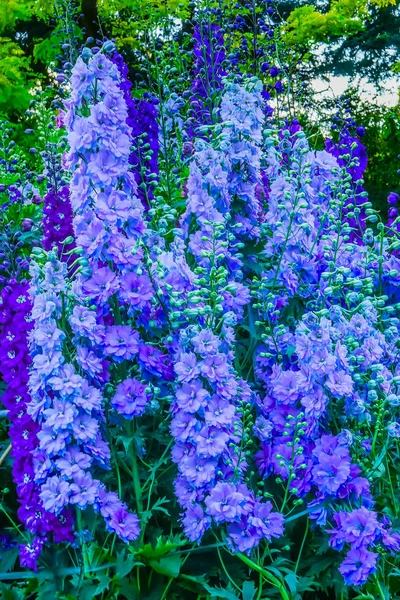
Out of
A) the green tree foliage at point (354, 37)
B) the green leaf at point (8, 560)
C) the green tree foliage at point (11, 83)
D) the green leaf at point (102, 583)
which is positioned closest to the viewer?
the green leaf at point (102, 583)

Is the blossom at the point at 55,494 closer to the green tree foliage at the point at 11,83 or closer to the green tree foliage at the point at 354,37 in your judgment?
the green tree foliage at the point at 11,83

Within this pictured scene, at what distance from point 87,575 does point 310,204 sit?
1729mm

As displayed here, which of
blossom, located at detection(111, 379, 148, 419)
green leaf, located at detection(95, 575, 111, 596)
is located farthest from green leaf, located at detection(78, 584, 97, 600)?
blossom, located at detection(111, 379, 148, 419)

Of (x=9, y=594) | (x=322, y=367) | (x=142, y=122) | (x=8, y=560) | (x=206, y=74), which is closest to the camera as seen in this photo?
(x=322, y=367)

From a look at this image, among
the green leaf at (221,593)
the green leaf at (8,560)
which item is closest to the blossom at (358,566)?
the green leaf at (221,593)

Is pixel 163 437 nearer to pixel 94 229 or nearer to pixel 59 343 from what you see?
pixel 59 343

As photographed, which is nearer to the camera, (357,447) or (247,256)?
(357,447)

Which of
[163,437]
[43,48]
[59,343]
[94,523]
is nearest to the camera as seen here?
[59,343]

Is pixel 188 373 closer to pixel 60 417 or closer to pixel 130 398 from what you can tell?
pixel 130 398

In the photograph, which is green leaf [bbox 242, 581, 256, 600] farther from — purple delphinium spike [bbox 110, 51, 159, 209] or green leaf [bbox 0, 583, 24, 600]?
purple delphinium spike [bbox 110, 51, 159, 209]

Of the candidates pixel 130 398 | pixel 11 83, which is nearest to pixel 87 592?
pixel 130 398

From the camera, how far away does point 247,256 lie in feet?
10.9

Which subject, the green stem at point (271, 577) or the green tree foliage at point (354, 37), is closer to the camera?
the green stem at point (271, 577)

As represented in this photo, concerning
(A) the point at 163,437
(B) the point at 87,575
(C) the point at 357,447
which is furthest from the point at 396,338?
(B) the point at 87,575
